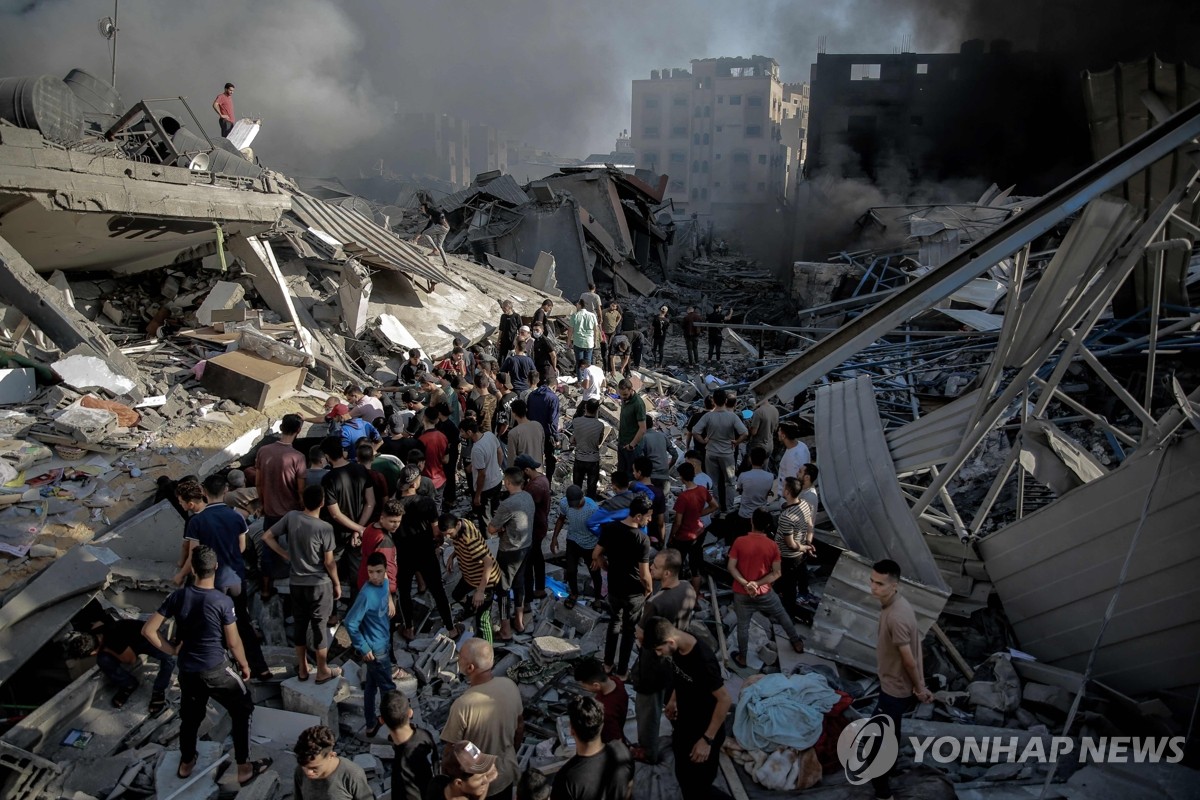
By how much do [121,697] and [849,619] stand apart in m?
4.72

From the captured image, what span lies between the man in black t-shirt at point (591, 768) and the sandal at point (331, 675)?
2420mm

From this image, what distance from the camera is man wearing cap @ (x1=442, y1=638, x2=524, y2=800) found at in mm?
3391

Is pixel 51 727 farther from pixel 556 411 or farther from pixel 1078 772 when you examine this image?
pixel 1078 772

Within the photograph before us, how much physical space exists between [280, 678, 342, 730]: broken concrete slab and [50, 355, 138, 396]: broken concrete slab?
13.3ft

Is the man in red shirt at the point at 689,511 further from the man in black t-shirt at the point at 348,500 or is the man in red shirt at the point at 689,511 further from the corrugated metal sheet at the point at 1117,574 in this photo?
the man in black t-shirt at the point at 348,500

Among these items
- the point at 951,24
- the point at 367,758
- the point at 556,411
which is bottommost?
the point at 367,758

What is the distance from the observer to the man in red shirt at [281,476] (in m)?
5.59

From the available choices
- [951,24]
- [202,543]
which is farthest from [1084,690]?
[951,24]

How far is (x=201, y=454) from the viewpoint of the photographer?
7090 millimetres

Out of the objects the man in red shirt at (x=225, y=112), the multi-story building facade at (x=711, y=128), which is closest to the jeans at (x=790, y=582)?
the man in red shirt at (x=225, y=112)

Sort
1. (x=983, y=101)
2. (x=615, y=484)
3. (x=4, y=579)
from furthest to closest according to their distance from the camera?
1. (x=983, y=101)
2. (x=615, y=484)
3. (x=4, y=579)

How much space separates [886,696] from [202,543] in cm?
396

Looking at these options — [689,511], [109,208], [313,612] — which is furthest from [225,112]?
[689,511]
